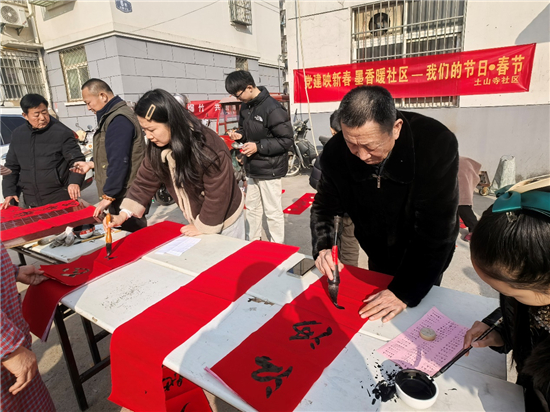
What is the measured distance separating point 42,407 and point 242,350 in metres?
0.97

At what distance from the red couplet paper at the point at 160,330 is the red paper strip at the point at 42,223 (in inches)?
60.6

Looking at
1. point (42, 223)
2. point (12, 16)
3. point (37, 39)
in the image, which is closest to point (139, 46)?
point (37, 39)

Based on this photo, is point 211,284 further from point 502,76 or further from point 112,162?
point 502,76

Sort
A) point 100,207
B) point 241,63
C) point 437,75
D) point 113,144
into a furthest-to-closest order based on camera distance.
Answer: point 241,63, point 437,75, point 113,144, point 100,207

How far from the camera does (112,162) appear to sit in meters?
2.54

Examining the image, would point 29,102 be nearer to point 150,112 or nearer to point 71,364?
point 150,112

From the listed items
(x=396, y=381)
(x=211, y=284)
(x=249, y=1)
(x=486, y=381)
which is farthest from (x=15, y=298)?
(x=249, y=1)

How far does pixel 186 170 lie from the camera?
1.93 m

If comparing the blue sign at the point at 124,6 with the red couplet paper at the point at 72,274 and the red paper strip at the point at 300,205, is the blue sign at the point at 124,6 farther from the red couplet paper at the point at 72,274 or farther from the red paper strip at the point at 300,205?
the red couplet paper at the point at 72,274

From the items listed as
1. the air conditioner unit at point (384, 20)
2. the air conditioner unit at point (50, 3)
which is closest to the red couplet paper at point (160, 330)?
the air conditioner unit at point (384, 20)

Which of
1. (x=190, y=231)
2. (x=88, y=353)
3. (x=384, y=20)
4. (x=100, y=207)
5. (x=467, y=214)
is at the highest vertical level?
(x=384, y=20)

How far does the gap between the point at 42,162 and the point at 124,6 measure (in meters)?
6.95

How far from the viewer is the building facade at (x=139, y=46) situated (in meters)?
8.12

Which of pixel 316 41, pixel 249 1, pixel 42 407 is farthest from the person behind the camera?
pixel 249 1
